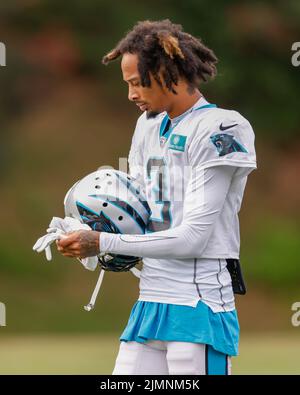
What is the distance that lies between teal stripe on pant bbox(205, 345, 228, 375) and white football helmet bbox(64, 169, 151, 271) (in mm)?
409

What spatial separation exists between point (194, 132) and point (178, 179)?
157mm

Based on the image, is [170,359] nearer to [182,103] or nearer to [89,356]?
[182,103]

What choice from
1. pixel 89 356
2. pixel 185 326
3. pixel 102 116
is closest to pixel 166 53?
pixel 185 326

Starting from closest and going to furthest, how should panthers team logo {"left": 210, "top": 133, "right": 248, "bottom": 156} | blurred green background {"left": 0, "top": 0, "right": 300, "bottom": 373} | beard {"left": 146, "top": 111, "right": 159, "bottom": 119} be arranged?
panthers team logo {"left": 210, "top": 133, "right": 248, "bottom": 156} < beard {"left": 146, "top": 111, "right": 159, "bottom": 119} < blurred green background {"left": 0, "top": 0, "right": 300, "bottom": 373}

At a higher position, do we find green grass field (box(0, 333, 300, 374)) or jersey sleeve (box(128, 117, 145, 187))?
green grass field (box(0, 333, 300, 374))

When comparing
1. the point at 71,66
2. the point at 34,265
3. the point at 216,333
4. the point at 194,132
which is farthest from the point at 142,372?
the point at 71,66

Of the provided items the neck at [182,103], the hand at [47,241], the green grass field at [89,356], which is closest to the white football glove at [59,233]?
the hand at [47,241]

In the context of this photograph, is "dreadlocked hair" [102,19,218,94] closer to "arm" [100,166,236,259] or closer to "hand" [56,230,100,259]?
"arm" [100,166,236,259]

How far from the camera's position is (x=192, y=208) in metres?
3.37

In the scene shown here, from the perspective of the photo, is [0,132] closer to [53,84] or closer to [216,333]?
[53,84]

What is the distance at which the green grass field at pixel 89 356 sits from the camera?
24.3ft

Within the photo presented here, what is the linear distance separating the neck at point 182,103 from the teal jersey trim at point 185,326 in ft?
1.97

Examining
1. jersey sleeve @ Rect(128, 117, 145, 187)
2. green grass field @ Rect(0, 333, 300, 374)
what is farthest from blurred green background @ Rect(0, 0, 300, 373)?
jersey sleeve @ Rect(128, 117, 145, 187)

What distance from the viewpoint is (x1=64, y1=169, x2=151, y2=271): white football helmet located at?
11.5ft
